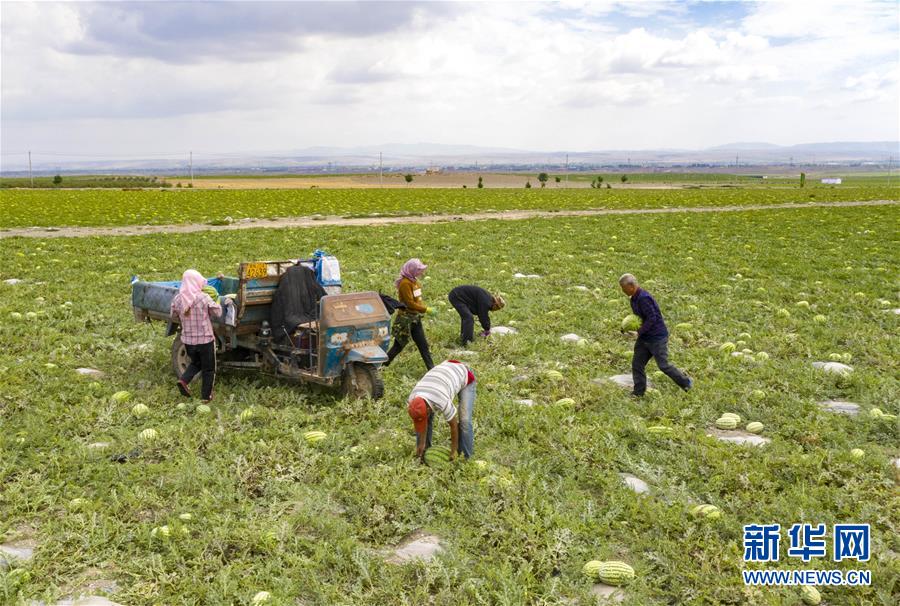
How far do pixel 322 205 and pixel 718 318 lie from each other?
120 ft

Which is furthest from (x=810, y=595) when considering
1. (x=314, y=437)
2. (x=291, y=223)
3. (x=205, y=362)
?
(x=291, y=223)

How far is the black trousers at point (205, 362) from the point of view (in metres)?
8.98

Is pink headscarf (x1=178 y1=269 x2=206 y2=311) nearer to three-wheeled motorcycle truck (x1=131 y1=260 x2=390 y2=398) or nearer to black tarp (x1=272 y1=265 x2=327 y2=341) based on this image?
three-wheeled motorcycle truck (x1=131 y1=260 x2=390 y2=398)

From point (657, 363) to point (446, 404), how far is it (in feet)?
11.7

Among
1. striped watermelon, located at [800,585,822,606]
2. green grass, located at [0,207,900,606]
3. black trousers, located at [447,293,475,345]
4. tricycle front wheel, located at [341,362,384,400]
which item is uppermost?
black trousers, located at [447,293,475,345]

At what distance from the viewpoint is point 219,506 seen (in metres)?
6.35

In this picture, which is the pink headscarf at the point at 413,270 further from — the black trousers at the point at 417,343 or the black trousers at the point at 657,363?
the black trousers at the point at 657,363

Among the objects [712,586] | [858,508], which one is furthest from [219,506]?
[858,508]

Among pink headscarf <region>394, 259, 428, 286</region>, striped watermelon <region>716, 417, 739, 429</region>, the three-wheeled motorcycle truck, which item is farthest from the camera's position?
Answer: pink headscarf <region>394, 259, 428, 286</region>

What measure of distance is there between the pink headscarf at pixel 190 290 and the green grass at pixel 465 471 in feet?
4.10

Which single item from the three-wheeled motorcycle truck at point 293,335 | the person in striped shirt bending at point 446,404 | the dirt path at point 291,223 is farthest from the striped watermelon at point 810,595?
the dirt path at point 291,223

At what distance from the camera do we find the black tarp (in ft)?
30.5

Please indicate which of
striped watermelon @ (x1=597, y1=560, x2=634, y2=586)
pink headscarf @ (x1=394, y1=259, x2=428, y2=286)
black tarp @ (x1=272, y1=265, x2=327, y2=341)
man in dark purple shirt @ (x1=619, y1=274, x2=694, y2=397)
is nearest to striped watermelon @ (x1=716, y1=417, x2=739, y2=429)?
man in dark purple shirt @ (x1=619, y1=274, x2=694, y2=397)

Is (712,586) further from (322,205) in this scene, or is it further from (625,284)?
(322,205)
